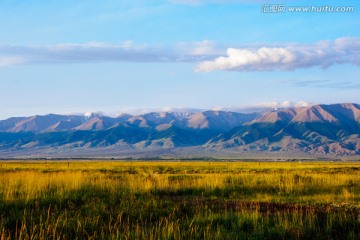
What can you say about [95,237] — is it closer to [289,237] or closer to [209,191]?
[289,237]

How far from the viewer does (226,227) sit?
11.7m

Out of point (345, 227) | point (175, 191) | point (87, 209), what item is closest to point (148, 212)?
point (87, 209)

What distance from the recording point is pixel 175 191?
69.7 feet

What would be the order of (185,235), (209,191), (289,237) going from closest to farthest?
(185,235) < (289,237) < (209,191)

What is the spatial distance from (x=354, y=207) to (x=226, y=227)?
22.1 ft

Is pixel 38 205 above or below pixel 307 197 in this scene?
above

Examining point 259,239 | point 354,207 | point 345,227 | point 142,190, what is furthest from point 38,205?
point 354,207

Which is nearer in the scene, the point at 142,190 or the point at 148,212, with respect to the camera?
the point at 148,212

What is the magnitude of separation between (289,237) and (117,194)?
8.83 m

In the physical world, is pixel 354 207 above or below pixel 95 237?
below

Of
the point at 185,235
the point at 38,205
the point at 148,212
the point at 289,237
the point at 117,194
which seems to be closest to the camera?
the point at 185,235

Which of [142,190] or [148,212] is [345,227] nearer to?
[148,212]

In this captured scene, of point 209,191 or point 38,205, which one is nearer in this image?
point 38,205

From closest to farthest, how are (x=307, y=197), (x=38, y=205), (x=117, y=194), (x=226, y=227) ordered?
(x=226, y=227), (x=38, y=205), (x=117, y=194), (x=307, y=197)
